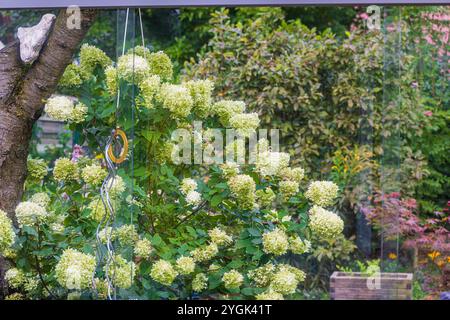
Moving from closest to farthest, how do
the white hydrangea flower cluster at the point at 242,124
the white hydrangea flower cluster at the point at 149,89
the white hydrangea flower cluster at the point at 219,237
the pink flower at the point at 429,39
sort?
the white hydrangea flower cluster at the point at 149,89
the white hydrangea flower cluster at the point at 219,237
the white hydrangea flower cluster at the point at 242,124
the pink flower at the point at 429,39

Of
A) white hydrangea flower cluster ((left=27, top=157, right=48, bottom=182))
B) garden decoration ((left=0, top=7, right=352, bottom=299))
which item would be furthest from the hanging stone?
white hydrangea flower cluster ((left=27, top=157, right=48, bottom=182))

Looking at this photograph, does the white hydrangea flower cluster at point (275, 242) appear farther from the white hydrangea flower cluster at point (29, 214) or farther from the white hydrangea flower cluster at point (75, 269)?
the white hydrangea flower cluster at point (29, 214)

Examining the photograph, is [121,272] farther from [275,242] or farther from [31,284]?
[275,242]

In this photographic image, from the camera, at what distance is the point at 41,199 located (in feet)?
8.55

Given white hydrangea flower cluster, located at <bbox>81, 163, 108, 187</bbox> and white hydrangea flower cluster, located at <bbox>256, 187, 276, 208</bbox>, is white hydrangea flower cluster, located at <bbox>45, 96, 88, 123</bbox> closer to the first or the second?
white hydrangea flower cluster, located at <bbox>81, 163, 108, 187</bbox>

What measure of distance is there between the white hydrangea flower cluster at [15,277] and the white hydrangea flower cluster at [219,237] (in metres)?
0.72

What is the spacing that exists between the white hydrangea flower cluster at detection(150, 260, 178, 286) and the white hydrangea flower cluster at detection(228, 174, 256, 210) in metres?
0.36

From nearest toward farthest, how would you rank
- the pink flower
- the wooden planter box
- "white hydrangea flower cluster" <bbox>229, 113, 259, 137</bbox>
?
"white hydrangea flower cluster" <bbox>229, 113, 259, 137</bbox>
the wooden planter box
the pink flower

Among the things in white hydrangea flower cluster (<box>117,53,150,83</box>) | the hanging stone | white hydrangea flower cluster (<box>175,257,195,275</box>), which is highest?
the hanging stone

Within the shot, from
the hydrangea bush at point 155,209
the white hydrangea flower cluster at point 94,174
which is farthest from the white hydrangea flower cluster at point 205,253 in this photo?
the white hydrangea flower cluster at point 94,174

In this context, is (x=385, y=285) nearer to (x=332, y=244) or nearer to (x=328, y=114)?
(x=332, y=244)

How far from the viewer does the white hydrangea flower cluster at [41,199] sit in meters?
2.60

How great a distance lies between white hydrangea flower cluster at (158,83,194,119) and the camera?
2580mm

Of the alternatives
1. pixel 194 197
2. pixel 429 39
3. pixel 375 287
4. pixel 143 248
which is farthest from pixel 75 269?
pixel 429 39
